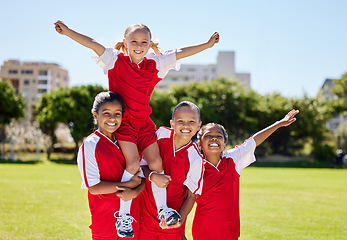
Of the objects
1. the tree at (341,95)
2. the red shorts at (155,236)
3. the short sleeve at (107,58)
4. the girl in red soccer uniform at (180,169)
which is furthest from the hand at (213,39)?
the tree at (341,95)

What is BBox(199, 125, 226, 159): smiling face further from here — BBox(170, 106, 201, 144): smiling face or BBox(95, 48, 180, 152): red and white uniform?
BBox(95, 48, 180, 152): red and white uniform

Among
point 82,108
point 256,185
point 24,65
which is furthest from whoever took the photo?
point 24,65

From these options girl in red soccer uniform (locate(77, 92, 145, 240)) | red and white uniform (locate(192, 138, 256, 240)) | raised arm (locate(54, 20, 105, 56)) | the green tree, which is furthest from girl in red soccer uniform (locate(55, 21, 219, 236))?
the green tree

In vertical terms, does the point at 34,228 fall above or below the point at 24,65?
below

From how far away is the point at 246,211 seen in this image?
9.25m

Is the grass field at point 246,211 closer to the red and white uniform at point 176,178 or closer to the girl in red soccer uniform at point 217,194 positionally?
the girl in red soccer uniform at point 217,194

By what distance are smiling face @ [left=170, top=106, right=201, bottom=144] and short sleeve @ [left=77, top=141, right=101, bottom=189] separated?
2.71 feet

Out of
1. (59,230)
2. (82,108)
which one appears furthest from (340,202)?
(82,108)

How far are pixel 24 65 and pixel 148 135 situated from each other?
276 ft

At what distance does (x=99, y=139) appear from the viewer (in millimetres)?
3277

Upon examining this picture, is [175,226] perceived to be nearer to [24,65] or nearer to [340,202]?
[340,202]

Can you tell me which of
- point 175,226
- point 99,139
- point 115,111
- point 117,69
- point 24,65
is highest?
point 24,65

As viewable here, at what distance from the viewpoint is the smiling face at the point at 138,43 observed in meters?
3.51

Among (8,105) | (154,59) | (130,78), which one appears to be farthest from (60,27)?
(8,105)
